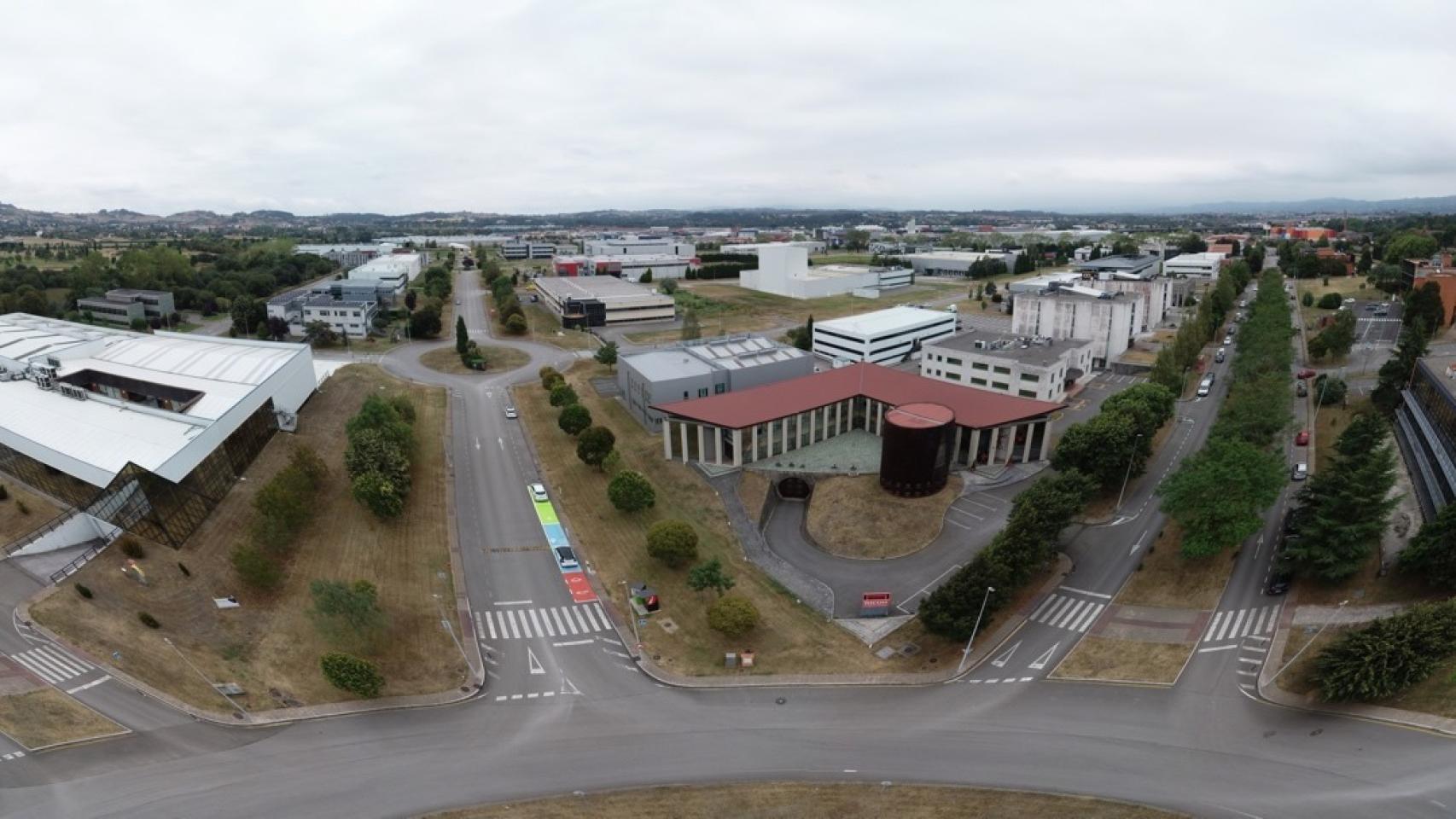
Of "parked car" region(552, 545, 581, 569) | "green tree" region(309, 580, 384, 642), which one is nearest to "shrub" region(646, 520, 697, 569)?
"parked car" region(552, 545, 581, 569)

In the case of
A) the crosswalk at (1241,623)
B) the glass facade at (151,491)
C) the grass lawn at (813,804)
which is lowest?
the grass lawn at (813,804)

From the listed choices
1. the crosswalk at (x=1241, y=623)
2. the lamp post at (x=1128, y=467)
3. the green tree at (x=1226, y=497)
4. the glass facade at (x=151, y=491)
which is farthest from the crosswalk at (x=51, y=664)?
the lamp post at (x=1128, y=467)

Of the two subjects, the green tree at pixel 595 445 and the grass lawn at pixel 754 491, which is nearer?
the grass lawn at pixel 754 491

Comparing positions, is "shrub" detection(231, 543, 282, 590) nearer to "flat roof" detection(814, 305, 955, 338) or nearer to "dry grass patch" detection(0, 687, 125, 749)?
"dry grass patch" detection(0, 687, 125, 749)

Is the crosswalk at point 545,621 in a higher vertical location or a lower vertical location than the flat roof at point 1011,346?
lower

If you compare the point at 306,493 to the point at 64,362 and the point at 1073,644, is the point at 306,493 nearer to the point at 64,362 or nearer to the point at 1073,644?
the point at 64,362

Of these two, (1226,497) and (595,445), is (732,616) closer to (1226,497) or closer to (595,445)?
(595,445)

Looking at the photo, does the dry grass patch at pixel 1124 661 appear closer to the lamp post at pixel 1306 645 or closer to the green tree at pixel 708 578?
the lamp post at pixel 1306 645
